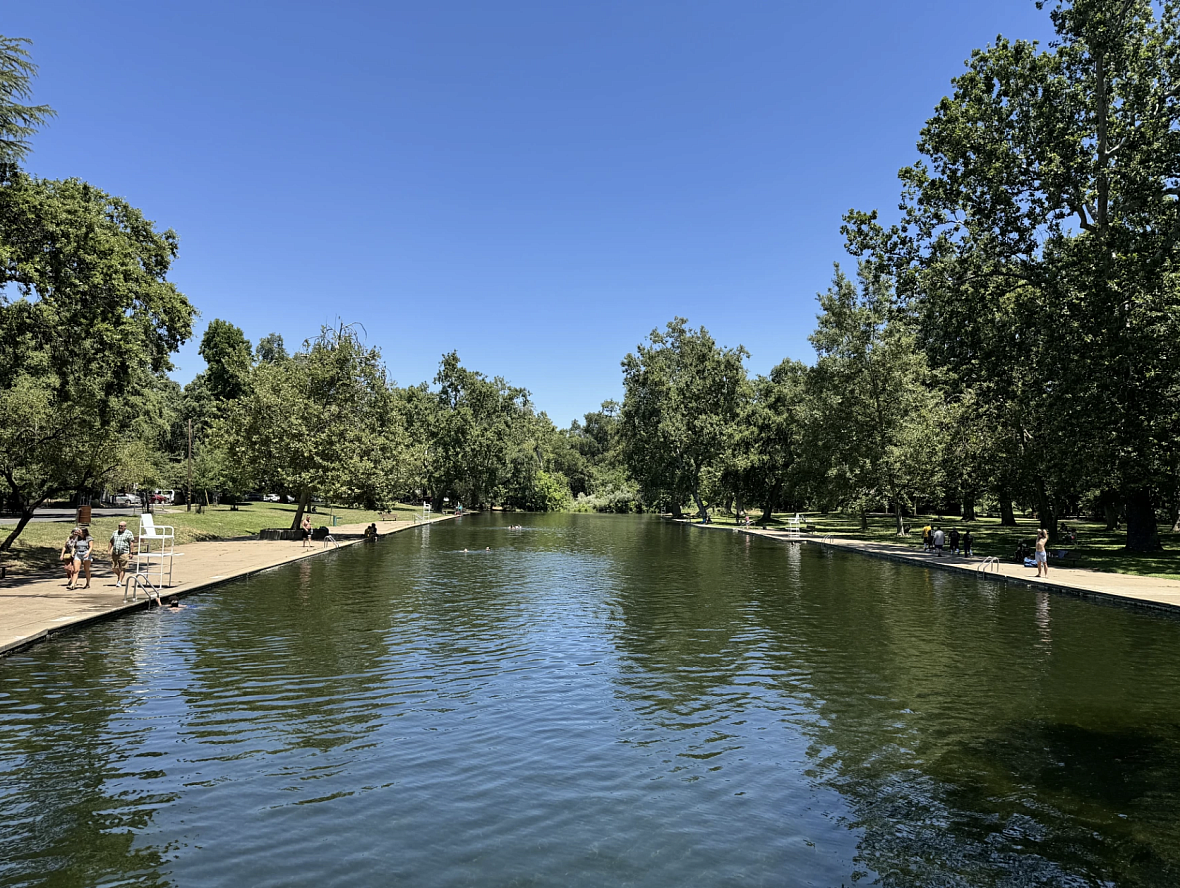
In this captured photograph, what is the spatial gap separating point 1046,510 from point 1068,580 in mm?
22509

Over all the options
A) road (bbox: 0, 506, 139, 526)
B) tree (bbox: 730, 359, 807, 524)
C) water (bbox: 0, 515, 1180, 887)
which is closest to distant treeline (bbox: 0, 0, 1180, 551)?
road (bbox: 0, 506, 139, 526)

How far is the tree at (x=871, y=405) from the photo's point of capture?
48531 millimetres

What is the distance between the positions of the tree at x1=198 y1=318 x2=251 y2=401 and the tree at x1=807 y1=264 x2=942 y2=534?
6212 centimetres

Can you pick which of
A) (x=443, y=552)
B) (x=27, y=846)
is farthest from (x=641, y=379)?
(x=27, y=846)

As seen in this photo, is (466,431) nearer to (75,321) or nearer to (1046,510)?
(1046,510)

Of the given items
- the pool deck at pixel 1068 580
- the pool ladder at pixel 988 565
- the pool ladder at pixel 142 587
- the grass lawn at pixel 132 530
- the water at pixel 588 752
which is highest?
the grass lawn at pixel 132 530

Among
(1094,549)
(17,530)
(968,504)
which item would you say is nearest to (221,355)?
(17,530)

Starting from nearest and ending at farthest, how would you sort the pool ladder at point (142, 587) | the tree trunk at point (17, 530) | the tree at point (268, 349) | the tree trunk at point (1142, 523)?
the pool ladder at point (142, 587), the tree trunk at point (17, 530), the tree trunk at point (1142, 523), the tree at point (268, 349)

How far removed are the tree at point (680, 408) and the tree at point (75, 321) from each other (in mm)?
55388

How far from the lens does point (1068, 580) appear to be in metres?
25.3

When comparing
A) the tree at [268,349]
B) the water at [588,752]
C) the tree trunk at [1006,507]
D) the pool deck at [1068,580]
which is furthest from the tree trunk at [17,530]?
the tree at [268,349]

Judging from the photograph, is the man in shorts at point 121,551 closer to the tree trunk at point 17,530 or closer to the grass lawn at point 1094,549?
the tree trunk at point 17,530

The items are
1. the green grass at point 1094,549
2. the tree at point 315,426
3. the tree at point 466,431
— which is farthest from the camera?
the tree at point 466,431

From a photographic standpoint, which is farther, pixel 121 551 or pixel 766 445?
pixel 766 445
